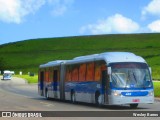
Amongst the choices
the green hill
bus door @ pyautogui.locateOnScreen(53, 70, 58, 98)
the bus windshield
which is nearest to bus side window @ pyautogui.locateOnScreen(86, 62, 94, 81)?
the bus windshield

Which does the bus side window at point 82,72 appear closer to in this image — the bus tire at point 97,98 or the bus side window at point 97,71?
the bus side window at point 97,71

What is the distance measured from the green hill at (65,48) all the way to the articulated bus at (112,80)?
10029cm

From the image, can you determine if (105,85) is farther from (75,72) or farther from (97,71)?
(75,72)

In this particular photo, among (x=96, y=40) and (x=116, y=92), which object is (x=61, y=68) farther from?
(x=96, y=40)

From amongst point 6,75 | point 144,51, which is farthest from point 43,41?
point 6,75

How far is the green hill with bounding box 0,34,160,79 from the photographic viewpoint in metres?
142

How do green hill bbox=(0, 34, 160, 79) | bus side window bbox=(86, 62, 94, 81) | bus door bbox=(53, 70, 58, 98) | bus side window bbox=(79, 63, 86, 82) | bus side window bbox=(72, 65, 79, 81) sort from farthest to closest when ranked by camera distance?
green hill bbox=(0, 34, 160, 79), bus door bbox=(53, 70, 58, 98), bus side window bbox=(72, 65, 79, 81), bus side window bbox=(79, 63, 86, 82), bus side window bbox=(86, 62, 94, 81)

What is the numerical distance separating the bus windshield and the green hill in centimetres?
10392

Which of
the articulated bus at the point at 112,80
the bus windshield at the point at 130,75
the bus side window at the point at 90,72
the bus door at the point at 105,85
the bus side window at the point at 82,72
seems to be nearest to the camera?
the articulated bus at the point at 112,80

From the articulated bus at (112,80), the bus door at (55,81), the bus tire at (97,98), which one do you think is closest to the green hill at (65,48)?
the bus door at (55,81)

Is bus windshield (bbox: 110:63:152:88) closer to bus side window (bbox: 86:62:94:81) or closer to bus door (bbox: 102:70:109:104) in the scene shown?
bus door (bbox: 102:70:109:104)

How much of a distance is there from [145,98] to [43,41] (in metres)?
138

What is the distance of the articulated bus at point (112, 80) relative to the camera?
86.9ft

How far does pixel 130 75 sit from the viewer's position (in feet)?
87.8
